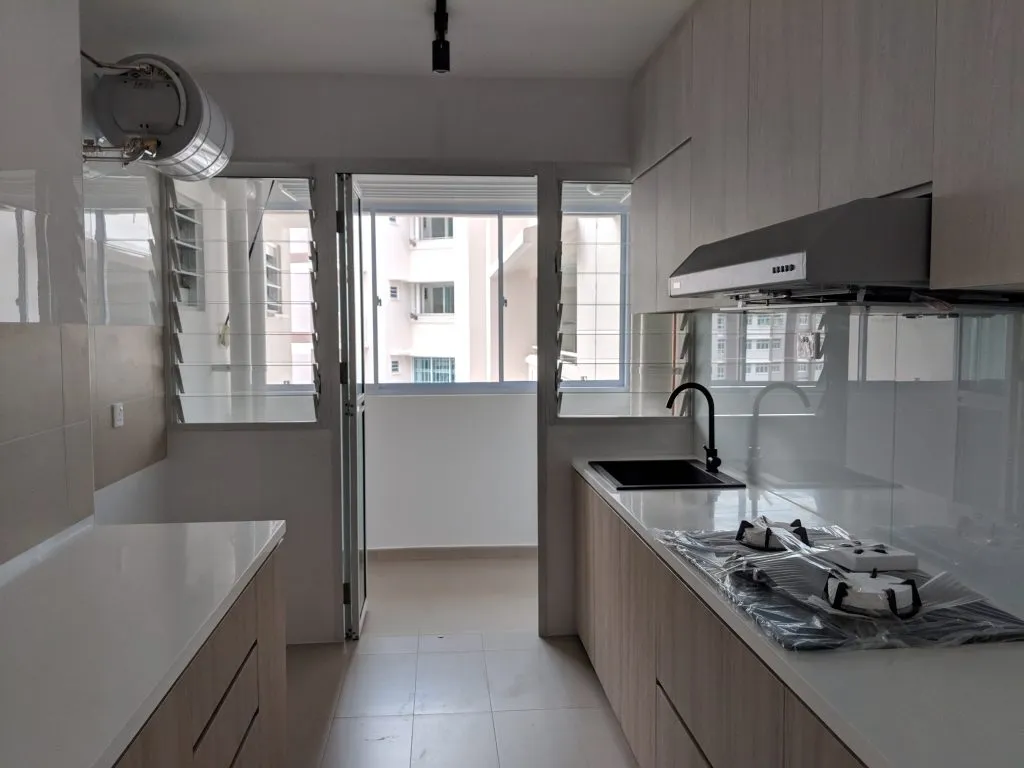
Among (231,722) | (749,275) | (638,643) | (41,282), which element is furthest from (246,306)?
(749,275)

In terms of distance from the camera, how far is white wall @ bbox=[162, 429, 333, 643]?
11.4 ft

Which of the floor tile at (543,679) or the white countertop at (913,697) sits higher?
the white countertop at (913,697)

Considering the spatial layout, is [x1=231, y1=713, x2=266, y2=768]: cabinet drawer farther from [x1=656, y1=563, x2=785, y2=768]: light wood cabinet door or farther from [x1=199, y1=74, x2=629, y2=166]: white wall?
[x1=199, y1=74, x2=629, y2=166]: white wall

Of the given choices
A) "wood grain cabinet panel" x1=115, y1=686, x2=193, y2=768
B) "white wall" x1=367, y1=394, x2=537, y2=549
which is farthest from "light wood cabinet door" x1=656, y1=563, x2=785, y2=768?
"white wall" x1=367, y1=394, x2=537, y2=549

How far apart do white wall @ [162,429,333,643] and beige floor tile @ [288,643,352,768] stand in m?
0.13

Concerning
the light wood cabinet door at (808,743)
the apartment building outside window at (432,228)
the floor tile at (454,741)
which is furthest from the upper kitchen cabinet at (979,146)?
the apartment building outside window at (432,228)

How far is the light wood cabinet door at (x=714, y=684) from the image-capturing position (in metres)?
1.45

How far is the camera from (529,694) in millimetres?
3088

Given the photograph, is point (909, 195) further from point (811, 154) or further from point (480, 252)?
point (480, 252)

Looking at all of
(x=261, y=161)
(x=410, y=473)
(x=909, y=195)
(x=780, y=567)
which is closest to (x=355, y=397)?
(x=261, y=161)

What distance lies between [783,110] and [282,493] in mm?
2630

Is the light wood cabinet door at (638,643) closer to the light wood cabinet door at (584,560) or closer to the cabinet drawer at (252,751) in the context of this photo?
the light wood cabinet door at (584,560)

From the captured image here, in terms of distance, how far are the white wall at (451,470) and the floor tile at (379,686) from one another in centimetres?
150

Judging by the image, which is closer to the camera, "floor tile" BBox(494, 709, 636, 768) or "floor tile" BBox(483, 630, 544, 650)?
"floor tile" BBox(494, 709, 636, 768)
